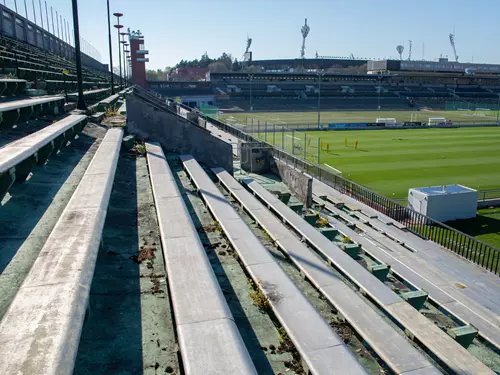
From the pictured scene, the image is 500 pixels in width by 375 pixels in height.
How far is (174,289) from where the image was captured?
4.14 metres

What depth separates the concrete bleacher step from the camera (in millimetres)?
3580

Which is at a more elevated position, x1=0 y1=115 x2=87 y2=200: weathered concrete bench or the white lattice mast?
the white lattice mast

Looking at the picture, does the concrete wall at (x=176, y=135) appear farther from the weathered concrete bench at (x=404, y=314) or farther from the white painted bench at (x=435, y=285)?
the weathered concrete bench at (x=404, y=314)

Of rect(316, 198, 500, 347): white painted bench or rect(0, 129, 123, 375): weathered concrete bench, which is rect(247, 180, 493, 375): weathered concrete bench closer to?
rect(316, 198, 500, 347): white painted bench

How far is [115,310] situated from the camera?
407 cm

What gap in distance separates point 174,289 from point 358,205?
15.9 m

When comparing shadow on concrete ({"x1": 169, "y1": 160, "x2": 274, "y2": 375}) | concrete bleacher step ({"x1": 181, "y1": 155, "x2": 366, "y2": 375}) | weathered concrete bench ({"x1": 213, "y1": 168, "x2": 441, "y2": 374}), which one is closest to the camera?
concrete bleacher step ({"x1": 181, "y1": 155, "x2": 366, "y2": 375})

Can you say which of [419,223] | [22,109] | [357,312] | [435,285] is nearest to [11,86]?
[22,109]

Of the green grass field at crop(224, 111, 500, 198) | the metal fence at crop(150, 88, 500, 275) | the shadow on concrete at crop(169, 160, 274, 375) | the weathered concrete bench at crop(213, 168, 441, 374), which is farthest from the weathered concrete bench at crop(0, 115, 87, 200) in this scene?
the green grass field at crop(224, 111, 500, 198)

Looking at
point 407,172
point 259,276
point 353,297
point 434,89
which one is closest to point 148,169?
point 259,276

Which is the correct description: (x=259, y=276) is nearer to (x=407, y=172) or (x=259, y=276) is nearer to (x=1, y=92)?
(x=1, y=92)

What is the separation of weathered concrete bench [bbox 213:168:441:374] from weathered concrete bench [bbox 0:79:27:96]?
21.7 feet

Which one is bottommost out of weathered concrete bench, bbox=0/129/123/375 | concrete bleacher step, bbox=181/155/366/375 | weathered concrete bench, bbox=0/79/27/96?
concrete bleacher step, bbox=181/155/366/375

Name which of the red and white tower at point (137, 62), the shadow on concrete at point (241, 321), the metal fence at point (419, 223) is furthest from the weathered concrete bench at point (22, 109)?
the red and white tower at point (137, 62)
